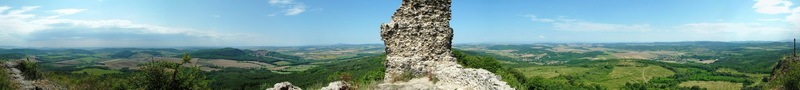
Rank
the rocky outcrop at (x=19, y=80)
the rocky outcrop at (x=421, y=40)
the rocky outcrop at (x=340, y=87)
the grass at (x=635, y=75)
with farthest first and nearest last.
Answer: the grass at (x=635, y=75) → the rocky outcrop at (x=19, y=80) → the rocky outcrop at (x=421, y=40) → the rocky outcrop at (x=340, y=87)

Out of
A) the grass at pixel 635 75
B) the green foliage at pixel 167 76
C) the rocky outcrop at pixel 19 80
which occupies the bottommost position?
the grass at pixel 635 75

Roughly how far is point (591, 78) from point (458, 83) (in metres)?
74.2

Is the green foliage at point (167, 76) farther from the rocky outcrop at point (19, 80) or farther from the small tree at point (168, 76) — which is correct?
the rocky outcrop at point (19, 80)

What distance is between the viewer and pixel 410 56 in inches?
476

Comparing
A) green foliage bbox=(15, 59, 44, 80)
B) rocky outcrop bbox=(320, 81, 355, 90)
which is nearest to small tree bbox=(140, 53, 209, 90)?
→ rocky outcrop bbox=(320, 81, 355, 90)

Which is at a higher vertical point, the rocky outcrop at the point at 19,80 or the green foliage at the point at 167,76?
the green foliage at the point at 167,76

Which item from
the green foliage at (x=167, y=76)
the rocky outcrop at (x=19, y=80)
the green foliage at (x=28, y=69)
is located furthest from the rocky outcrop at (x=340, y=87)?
the green foliage at (x=28, y=69)

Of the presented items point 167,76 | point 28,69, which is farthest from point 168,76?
point 28,69

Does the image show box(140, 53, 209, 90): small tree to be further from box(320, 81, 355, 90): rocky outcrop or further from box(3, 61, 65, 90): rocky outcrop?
box(3, 61, 65, 90): rocky outcrop

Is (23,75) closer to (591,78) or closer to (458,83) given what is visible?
(458,83)

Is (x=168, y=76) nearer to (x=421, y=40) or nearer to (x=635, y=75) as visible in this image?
(x=421, y=40)

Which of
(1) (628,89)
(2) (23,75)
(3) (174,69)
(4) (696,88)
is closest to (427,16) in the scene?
(3) (174,69)

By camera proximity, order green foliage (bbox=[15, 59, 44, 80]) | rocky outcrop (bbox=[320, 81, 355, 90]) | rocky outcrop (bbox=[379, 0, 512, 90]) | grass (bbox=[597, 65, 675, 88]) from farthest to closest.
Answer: grass (bbox=[597, 65, 675, 88]), green foliage (bbox=[15, 59, 44, 80]), rocky outcrop (bbox=[379, 0, 512, 90]), rocky outcrop (bbox=[320, 81, 355, 90])

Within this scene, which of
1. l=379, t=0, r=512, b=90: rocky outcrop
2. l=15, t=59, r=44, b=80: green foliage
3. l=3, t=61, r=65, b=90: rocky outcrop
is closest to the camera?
l=379, t=0, r=512, b=90: rocky outcrop
